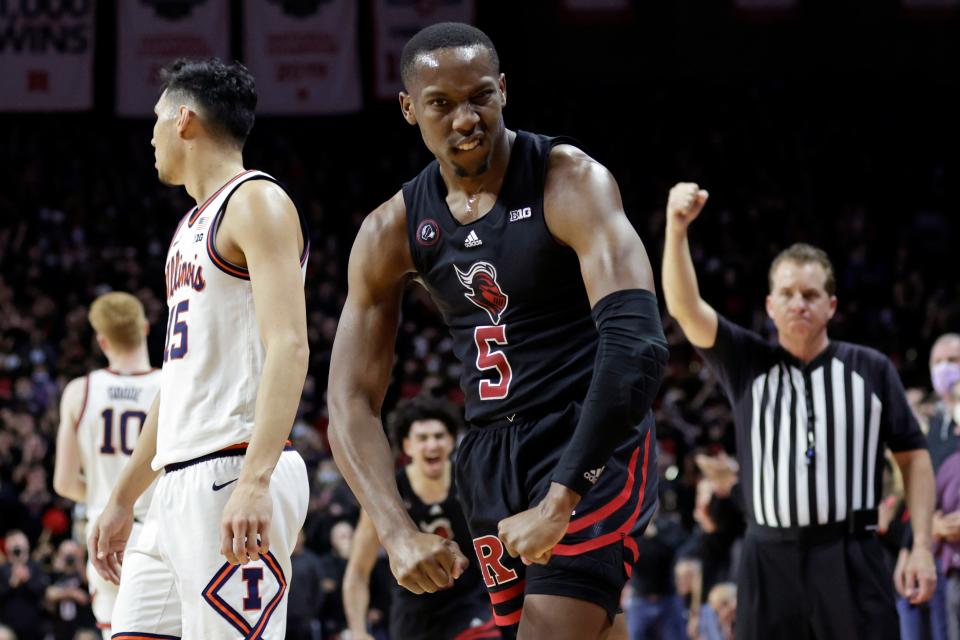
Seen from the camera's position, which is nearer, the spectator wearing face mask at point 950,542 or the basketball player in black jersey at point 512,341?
the basketball player in black jersey at point 512,341

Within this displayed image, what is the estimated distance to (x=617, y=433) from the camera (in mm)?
2895

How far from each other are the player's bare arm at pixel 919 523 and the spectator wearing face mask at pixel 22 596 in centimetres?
794

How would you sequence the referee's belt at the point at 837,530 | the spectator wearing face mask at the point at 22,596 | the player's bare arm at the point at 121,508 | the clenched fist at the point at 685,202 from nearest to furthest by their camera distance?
the player's bare arm at the point at 121,508 → the clenched fist at the point at 685,202 → the referee's belt at the point at 837,530 → the spectator wearing face mask at the point at 22,596

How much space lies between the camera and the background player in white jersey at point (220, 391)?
348 centimetres

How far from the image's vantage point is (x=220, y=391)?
3641 millimetres

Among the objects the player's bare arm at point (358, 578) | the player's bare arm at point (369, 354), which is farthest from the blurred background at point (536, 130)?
the player's bare arm at point (369, 354)

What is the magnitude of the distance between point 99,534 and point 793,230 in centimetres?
1584

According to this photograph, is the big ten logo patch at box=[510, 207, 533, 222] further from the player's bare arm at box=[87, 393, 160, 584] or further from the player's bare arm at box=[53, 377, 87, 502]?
the player's bare arm at box=[53, 377, 87, 502]

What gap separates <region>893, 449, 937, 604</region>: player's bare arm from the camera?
502cm

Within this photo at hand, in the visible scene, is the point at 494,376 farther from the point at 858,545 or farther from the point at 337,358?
the point at 858,545

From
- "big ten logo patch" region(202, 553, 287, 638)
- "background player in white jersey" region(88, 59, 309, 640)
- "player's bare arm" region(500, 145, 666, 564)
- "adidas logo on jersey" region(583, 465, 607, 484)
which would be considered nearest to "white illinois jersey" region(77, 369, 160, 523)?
"background player in white jersey" region(88, 59, 309, 640)

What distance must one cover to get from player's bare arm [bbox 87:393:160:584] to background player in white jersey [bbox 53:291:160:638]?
2376 mm

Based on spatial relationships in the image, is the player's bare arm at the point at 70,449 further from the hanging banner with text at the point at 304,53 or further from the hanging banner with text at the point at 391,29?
the hanging banner with text at the point at 391,29

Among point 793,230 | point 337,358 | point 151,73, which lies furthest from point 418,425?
point 793,230
